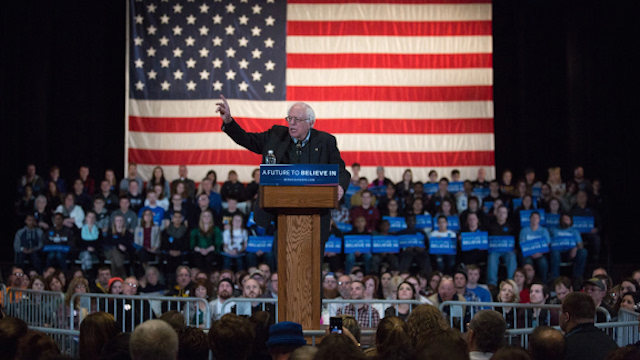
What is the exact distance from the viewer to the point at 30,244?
37.1 feet

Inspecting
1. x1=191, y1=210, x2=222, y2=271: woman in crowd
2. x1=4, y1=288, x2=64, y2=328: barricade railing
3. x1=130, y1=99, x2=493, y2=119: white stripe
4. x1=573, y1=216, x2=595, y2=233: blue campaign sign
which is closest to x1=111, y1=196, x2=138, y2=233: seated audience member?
x1=191, y1=210, x2=222, y2=271: woman in crowd

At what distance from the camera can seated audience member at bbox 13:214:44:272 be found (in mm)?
11297

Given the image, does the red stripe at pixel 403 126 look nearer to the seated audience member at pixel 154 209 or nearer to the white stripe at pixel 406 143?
the white stripe at pixel 406 143

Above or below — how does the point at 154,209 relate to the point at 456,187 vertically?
below

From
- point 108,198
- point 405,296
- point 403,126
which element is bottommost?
point 405,296

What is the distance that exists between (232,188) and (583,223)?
5256 millimetres

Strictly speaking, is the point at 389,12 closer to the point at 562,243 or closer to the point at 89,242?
the point at 562,243

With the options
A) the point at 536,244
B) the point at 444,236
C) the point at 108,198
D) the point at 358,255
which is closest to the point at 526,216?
the point at 536,244

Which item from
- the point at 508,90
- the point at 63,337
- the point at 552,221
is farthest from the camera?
the point at 508,90

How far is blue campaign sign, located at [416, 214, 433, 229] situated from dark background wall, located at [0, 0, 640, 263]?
4405 millimetres

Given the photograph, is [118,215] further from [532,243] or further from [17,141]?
[532,243]

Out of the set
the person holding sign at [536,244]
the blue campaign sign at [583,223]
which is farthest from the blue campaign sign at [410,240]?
the blue campaign sign at [583,223]

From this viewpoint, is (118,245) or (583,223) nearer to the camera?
(118,245)

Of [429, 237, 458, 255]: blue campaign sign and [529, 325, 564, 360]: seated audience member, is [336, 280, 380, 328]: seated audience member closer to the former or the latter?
[529, 325, 564, 360]: seated audience member
